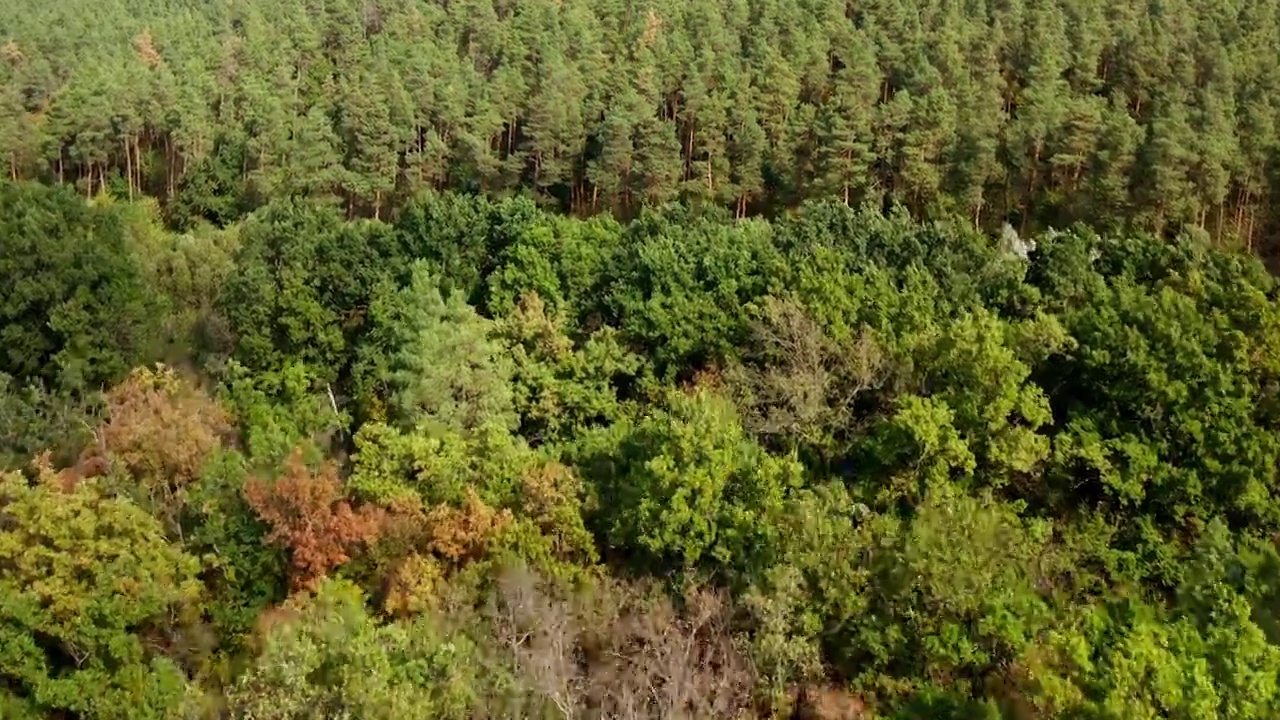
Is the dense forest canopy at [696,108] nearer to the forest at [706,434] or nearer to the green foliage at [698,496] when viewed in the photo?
the forest at [706,434]

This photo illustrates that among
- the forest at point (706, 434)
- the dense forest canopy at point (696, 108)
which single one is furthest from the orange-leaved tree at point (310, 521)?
the dense forest canopy at point (696, 108)

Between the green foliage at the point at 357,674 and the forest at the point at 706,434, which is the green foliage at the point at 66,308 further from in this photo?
the green foliage at the point at 357,674

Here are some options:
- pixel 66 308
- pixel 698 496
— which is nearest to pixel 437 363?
pixel 698 496

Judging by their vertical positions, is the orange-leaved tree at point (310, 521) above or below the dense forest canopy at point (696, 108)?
below

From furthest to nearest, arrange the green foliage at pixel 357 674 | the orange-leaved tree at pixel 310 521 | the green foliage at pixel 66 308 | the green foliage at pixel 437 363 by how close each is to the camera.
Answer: the green foliage at pixel 66 308, the green foliage at pixel 437 363, the orange-leaved tree at pixel 310 521, the green foliage at pixel 357 674

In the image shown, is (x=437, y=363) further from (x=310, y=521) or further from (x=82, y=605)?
(x=82, y=605)

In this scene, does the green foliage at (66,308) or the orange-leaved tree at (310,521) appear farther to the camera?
the green foliage at (66,308)

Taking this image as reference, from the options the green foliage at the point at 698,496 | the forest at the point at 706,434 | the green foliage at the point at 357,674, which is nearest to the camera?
the green foliage at the point at 357,674

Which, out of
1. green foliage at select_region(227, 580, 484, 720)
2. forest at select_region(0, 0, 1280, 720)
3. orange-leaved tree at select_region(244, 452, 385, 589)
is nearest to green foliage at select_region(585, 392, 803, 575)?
forest at select_region(0, 0, 1280, 720)

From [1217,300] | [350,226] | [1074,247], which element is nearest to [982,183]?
[1074,247]

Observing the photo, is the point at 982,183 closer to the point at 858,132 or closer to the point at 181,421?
the point at 858,132
